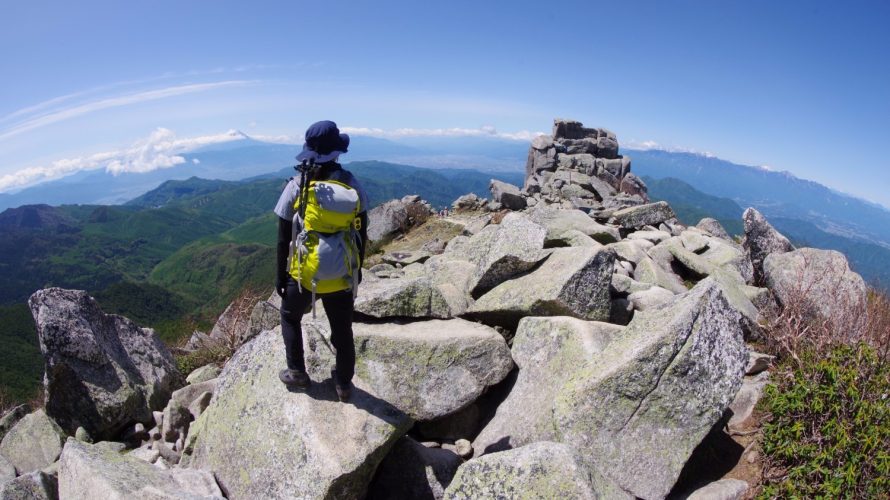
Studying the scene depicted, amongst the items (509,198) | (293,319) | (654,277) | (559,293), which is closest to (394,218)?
(509,198)

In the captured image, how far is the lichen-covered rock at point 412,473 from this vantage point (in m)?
6.69

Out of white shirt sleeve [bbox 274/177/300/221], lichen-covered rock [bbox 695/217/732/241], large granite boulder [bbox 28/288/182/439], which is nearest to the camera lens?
white shirt sleeve [bbox 274/177/300/221]

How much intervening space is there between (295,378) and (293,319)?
34.8 inches

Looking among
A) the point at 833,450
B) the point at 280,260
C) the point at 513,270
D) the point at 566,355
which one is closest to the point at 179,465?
the point at 280,260

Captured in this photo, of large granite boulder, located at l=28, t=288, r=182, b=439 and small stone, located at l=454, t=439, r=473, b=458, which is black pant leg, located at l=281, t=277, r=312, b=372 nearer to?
small stone, located at l=454, t=439, r=473, b=458

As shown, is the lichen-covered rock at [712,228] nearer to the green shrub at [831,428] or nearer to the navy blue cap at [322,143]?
the green shrub at [831,428]

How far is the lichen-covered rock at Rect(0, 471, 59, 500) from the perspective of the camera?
6.22m

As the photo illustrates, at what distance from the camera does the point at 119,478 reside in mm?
5578

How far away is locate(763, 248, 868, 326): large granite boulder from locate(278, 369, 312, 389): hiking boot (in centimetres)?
988

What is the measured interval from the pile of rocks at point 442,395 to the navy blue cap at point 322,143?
127 inches

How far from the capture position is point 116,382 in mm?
9680

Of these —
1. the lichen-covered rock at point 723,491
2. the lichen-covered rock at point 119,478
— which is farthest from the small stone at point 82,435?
the lichen-covered rock at point 723,491

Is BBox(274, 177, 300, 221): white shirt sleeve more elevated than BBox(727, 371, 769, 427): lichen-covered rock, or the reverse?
BBox(274, 177, 300, 221): white shirt sleeve

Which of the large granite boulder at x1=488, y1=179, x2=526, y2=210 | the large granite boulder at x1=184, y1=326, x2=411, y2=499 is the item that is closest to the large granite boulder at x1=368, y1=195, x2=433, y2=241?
the large granite boulder at x1=488, y1=179, x2=526, y2=210
